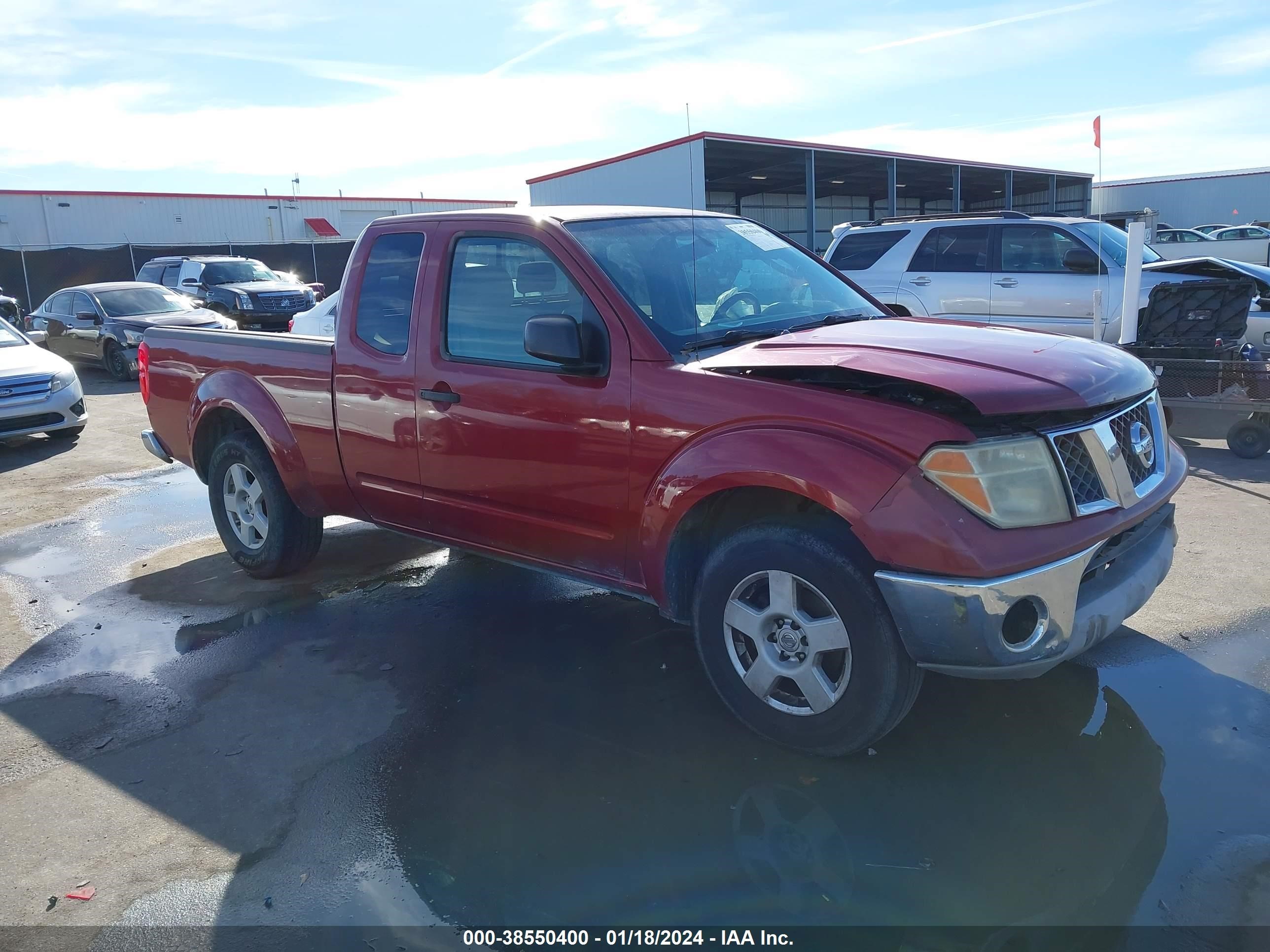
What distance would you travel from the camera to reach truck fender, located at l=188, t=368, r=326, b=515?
5180 mm

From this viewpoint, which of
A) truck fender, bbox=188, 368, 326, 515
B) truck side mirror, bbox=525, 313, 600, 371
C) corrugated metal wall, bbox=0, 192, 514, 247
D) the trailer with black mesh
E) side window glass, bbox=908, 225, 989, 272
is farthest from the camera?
corrugated metal wall, bbox=0, 192, 514, 247

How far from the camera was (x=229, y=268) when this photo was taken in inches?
803

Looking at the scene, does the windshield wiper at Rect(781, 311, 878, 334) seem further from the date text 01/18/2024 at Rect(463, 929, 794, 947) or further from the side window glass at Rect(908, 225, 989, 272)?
the side window glass at Rect(908, 225, 989, 272)

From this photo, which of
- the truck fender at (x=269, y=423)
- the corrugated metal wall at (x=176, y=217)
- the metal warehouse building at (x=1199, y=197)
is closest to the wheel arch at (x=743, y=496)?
the truck fender at (x=269, y=423)

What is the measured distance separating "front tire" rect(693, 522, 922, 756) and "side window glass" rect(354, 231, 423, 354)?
2.01m

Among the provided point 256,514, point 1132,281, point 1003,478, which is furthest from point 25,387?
point 1132,281

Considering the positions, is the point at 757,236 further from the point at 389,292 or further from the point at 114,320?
the point at 114,320

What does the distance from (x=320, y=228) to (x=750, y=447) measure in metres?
44.4

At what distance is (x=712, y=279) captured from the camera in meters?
4.18

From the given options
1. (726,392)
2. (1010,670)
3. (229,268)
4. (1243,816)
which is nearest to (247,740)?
(726,392)

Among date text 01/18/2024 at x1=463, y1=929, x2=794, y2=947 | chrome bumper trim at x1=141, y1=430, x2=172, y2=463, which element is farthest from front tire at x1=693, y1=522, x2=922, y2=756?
chrome bumper trim at x1=141, y1=430, x2=172, y2=463

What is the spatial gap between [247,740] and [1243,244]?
93.3 ft

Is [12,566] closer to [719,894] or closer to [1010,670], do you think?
[719,894]

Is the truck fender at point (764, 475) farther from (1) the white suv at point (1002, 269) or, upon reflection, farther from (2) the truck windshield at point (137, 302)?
(2) the truck windshield at point (137, 302)
